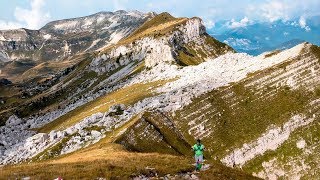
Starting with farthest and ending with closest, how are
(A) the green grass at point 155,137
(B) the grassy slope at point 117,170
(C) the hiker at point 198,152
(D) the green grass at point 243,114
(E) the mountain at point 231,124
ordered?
(D) the green grass at point 243,114, (E) the mountain at point 231,124, (A) the green grass at point 155,137, (C) the hiker at point 198,152, (B) the grassy slope at point 117,170

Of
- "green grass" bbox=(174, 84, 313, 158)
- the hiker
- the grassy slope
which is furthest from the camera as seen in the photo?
"green grass" bbox=(174, 84, 313, 158)

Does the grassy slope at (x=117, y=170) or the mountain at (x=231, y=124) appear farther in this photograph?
the mountain at (x=231, y=124)

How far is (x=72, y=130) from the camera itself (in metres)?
128

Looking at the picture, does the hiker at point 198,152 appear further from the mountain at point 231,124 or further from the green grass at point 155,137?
the green grass at point 155,137

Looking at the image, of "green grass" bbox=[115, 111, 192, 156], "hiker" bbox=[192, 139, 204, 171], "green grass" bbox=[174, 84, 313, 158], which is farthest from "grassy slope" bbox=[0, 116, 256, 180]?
"green grass" bbox=[174, 84, 313, 158]

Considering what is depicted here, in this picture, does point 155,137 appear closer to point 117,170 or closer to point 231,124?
point 231,124

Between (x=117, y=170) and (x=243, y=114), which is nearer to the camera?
(x=117, y=170)

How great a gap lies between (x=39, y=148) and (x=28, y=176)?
78.9 m

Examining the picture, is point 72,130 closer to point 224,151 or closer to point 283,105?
point 224,151

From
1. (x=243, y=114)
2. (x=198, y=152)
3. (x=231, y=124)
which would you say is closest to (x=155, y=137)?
(x=231, y=124)

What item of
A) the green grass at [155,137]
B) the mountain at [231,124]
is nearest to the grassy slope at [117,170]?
the mountain at [231,124]

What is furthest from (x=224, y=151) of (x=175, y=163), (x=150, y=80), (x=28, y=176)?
(x=150, y=80)

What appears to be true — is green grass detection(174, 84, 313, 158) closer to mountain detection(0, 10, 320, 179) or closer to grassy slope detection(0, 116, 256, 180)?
mountain detection(0, 10, 320, 179)

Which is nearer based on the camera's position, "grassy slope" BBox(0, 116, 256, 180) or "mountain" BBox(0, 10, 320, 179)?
"grassy slope" BBox(0, 116, 256, 180)
